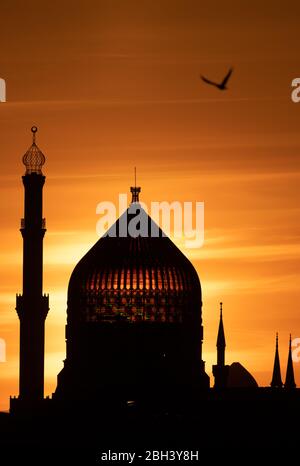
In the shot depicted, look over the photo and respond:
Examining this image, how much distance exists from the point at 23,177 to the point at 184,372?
1512 cm

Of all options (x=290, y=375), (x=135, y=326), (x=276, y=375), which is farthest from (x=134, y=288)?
Answer: (x=276, y=375)

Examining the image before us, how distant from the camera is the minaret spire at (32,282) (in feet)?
536

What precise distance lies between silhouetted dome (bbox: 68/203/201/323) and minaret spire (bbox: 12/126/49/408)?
741cm

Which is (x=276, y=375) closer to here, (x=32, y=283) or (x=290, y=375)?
(x=290, y=375)

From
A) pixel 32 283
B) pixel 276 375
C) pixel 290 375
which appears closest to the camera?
pixel 32 283

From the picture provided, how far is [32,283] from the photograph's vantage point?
537 ft

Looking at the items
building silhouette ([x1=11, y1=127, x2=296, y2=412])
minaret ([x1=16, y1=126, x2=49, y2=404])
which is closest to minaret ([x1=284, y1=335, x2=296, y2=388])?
building silhouette ([x1=11, y1=127, x2=296, y2=412])

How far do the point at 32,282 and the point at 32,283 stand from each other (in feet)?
0.17

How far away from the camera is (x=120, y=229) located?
174 metres

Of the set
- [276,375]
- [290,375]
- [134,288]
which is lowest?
[290,375]

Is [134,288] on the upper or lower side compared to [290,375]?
upper

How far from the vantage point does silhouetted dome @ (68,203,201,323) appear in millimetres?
171625

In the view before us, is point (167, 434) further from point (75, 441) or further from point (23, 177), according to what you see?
point (23, 177)
